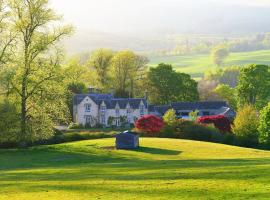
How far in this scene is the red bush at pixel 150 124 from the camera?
243 ft

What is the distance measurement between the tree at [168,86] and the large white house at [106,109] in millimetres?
9778

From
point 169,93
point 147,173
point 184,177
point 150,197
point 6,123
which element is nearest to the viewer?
point 150,197

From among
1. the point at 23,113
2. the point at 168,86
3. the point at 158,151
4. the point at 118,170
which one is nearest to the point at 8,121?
the point at 23,113

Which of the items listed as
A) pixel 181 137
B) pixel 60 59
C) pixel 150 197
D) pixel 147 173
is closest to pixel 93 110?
pixel 181 137

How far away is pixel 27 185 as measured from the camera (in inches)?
1038

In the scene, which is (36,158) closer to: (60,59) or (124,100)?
(60,59)

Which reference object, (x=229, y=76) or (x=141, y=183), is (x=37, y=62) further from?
(x=229, y=76)

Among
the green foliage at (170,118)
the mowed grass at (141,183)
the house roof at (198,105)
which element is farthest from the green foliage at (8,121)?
the house roof at (198,105)

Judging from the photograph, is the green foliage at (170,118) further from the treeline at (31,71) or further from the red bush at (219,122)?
the treeline at (31,71)

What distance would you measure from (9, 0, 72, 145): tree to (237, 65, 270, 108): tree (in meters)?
52.3

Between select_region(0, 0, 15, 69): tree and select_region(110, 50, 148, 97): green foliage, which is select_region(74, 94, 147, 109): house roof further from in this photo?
select_region(0, 0, 15, 69): tree

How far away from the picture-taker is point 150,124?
7412cm

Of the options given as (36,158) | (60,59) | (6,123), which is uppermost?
(60,59)

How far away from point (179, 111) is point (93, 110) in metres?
17.2
